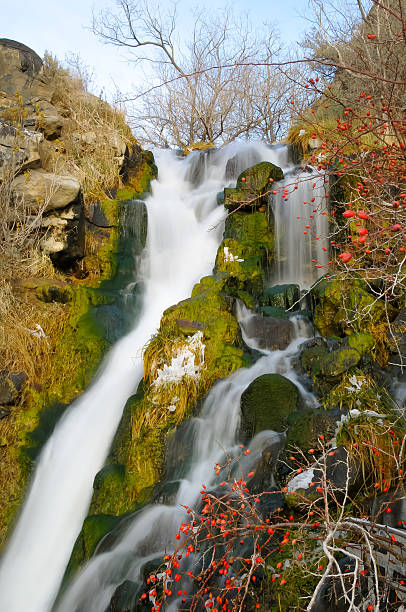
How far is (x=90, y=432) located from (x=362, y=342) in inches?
126

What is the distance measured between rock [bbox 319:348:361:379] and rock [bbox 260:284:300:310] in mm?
1835

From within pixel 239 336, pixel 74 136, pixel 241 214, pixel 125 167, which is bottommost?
pixel 239 336

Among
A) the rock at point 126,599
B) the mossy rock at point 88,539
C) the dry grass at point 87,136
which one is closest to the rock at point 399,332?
the mossy rock at point 88,539

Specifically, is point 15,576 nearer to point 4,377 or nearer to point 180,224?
point 4,377

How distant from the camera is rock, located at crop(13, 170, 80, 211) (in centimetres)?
726

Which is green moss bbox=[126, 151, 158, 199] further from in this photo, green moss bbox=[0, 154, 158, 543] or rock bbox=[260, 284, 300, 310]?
rock bbox=[260, 284, 300, 310]

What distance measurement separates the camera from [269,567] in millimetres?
3096

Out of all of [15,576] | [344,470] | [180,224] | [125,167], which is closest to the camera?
[344,470]

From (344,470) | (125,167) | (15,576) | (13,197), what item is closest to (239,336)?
(344,470)

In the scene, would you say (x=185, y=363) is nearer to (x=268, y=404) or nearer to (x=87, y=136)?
(x=268, y=404)

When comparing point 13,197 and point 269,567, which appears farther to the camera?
point 13,197

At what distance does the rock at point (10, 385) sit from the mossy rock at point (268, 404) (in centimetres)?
289

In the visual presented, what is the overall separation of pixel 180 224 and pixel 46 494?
530cm

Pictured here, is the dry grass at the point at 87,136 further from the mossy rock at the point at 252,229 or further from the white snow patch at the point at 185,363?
the white snow patch at the point at 185,363
